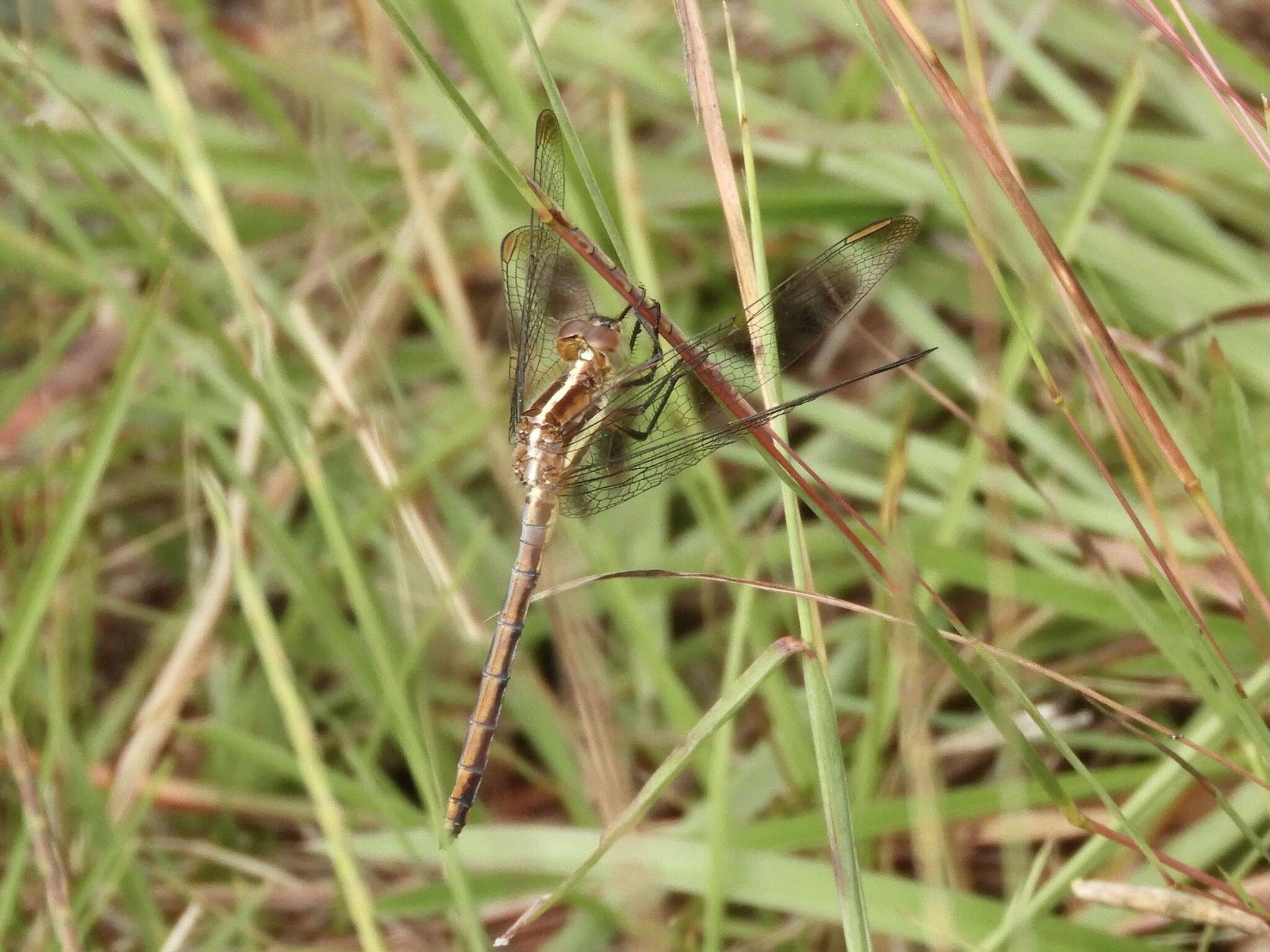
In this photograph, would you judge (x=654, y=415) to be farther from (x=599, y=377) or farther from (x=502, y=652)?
(x=502, y=652)

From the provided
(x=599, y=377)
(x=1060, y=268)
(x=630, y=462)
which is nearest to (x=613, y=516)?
(x=599, y=377)

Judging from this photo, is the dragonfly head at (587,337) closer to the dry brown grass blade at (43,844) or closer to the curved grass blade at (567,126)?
the curved grass blade at (567,126)

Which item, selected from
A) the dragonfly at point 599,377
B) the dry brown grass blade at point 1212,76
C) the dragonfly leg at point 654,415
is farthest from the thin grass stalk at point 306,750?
the dry brown grass blade at point 1212,76

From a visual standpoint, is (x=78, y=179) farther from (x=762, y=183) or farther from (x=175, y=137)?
(x=762, y=183)

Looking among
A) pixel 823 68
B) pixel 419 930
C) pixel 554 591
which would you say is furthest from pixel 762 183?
pixel 419 930

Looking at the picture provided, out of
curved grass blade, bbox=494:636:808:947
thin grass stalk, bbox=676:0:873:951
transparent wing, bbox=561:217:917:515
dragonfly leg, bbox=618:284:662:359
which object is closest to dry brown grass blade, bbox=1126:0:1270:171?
transparent wing, bbox=561:217:917:515

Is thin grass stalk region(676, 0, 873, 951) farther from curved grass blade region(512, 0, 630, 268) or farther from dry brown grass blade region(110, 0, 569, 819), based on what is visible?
dry brown grass blade region(110, 0, 569, 819)

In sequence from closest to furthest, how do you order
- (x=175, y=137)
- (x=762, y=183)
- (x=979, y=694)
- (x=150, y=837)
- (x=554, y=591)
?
(x=979, y=694) < (x=554, y=591) < (x=175, y=137) < (x=150, y=837) < (x=762, y=183)
